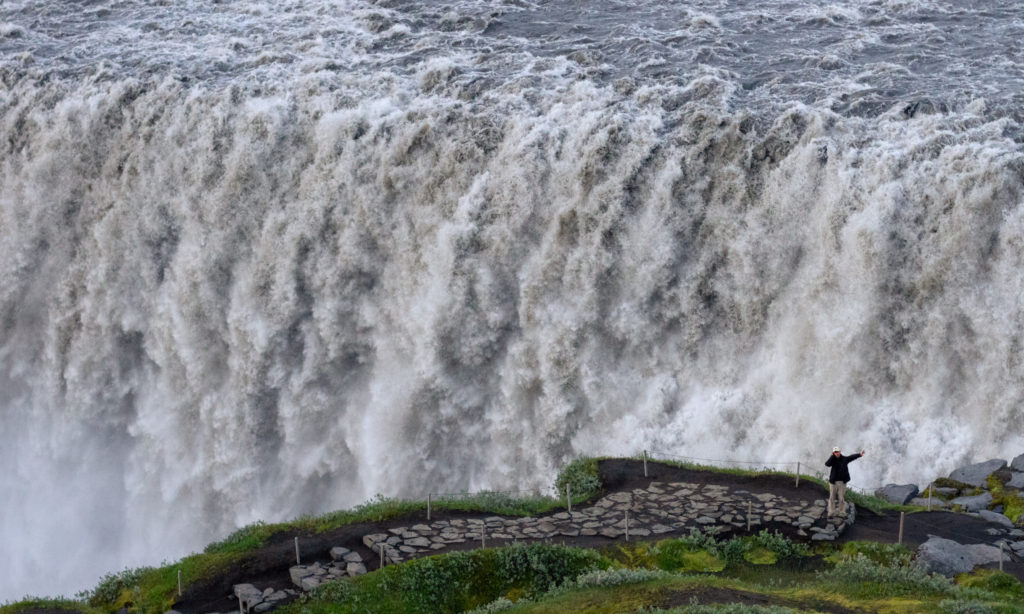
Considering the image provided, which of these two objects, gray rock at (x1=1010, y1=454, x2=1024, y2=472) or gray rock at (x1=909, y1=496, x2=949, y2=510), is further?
gray rock at (x1=1010, y1=454, x2=1024, y2=472)

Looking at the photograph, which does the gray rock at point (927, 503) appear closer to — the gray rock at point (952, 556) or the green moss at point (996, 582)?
the gray rock at point (952, 556)

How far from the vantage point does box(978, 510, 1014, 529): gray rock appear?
2166cm

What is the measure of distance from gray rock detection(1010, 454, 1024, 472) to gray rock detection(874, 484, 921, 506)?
1.85 meters

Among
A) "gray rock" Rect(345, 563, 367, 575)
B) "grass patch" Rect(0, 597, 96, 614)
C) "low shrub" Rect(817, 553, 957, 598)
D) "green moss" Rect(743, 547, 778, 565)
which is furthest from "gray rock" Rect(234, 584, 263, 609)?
"low shrub" Rect(817, 553, 957, 598)

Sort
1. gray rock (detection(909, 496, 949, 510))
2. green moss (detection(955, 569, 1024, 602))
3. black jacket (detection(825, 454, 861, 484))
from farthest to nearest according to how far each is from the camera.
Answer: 1. gray rock (detection(909, 496, 949, 510))
2. black jacket (detection(825, 454, 861, 484))
3. green moss (detection(955, 569, 1024, 602))

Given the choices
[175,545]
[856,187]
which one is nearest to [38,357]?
[175,545]

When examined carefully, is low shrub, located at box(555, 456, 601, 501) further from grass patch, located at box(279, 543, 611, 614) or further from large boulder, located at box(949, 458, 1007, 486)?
large boulder, located at box(949, 458, 1007, 486)

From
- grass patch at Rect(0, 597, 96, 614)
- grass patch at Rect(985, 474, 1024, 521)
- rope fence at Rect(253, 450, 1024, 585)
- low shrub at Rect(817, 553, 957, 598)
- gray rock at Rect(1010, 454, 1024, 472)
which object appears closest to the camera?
low shrub at Rect(817, 553, 957, 598)

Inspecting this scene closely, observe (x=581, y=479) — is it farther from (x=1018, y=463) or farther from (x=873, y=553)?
(x=1018, y=463)

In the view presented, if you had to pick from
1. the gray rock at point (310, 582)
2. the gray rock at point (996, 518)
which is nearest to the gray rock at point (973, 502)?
the gray rock at point (996, 518)

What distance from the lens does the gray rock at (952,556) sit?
20.0m

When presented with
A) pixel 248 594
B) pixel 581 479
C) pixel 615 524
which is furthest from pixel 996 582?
pixel 248 594

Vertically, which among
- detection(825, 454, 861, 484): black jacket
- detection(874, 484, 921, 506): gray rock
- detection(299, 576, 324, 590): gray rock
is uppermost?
detection(825, 454, 861, 484): black jacket

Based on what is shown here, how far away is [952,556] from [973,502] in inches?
114
